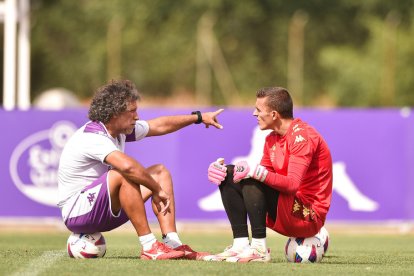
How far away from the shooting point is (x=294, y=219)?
8.44 meters

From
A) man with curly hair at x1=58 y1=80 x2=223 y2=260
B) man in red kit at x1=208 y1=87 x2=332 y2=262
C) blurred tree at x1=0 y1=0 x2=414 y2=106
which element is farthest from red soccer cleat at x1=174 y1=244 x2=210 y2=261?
blurred tree at x1=0 y1=0 x2=414 y2=106

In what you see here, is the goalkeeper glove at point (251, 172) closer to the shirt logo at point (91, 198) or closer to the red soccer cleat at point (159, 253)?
the red soccer cleat at point (159, 253)

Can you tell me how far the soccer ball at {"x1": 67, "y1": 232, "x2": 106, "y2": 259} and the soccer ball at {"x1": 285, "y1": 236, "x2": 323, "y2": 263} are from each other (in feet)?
5.34

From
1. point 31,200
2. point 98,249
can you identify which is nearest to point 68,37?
point 31,200

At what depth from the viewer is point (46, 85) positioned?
42969 millimetres

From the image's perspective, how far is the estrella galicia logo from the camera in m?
15.7

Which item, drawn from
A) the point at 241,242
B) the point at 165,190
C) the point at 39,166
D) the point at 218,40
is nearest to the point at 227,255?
the point at 241,242

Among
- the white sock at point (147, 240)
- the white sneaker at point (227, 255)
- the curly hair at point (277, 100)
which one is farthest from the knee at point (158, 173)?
the curly hair at point (277, 100)

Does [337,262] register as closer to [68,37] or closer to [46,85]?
[46,85]

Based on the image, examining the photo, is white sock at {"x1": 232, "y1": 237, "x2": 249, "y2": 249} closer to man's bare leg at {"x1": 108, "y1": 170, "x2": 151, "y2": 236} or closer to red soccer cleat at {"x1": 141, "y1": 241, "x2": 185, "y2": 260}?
red soccer cleat at {"x1": 141, "y1": 241, "x2": 185, "y2": 260}

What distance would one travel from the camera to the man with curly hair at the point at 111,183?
8.20 meters

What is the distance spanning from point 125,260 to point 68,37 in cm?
4345

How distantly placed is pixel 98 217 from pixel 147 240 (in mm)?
453

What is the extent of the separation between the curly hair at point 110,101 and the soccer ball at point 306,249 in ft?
5.86
